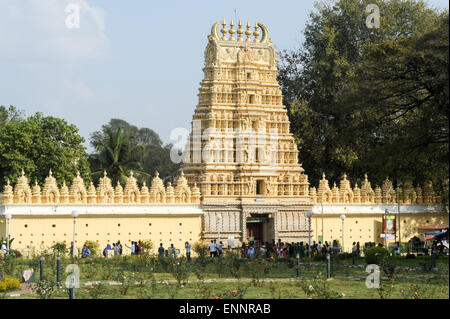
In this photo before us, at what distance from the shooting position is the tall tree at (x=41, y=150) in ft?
169

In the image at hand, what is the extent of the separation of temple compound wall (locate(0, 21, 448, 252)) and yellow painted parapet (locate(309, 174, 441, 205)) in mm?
61

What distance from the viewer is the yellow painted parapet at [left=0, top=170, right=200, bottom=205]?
43.6m

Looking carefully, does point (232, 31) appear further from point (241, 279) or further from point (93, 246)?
point (241, 279)

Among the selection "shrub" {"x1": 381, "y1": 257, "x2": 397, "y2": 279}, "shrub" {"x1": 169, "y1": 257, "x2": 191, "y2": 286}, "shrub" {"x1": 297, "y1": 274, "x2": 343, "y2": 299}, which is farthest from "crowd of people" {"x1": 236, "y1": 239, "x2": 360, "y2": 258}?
"shrub" {"x1": 297, "y1": 274, "x2": 343, "y2": 299}

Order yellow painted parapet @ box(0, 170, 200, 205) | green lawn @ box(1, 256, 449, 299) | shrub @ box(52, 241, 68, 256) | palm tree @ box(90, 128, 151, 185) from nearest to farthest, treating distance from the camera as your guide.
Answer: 1. green lawn @ box(1, 256, 449, 299)
2. shrub @ box(52, 241, 68, 256)
3. yellow painted parapet @ box(0, 170, 200, 205)
4. palm tree @ box(90, 128, 151, 185)

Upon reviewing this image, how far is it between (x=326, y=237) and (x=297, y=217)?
85.9 inches

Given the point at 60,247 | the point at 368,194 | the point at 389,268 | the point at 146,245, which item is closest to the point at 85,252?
the point at 60,247

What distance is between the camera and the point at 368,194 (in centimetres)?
5116

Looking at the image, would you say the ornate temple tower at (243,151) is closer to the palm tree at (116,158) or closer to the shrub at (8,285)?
the palm tree at (116,158)

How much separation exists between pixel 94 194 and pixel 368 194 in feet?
55.0

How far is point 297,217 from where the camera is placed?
49562 mm

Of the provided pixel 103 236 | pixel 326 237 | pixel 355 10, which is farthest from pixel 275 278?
pixel 355 10

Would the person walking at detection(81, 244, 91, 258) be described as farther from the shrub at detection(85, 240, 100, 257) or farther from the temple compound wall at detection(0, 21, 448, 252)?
the temple compound wall at detection(0, 21, 448, 252)
